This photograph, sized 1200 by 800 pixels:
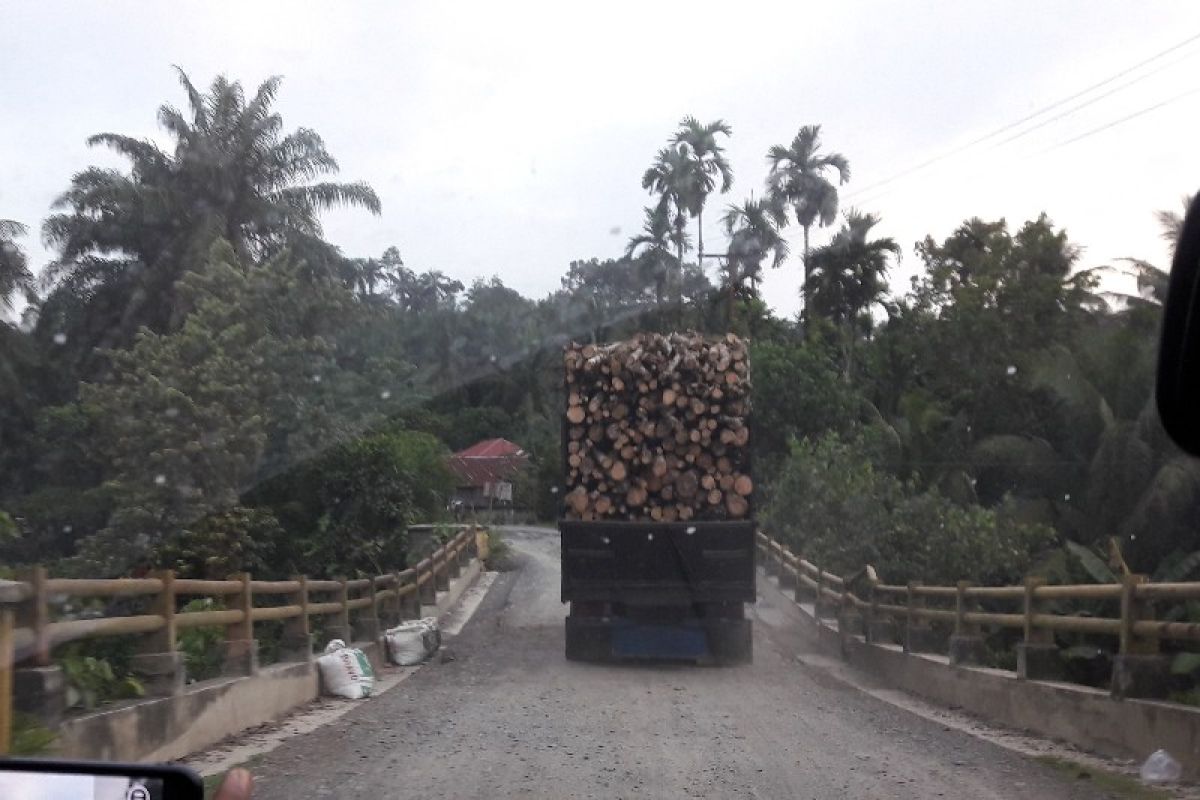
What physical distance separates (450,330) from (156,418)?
8195 mm

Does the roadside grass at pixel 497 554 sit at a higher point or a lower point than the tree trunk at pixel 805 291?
lower

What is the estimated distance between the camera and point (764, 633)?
1928 cm

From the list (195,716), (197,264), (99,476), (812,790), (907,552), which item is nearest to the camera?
(812,790)

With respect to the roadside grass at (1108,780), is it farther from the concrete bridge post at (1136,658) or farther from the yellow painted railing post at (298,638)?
the yellow painted railing post at (298,638)

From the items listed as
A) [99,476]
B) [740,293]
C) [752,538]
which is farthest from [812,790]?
[740,293]

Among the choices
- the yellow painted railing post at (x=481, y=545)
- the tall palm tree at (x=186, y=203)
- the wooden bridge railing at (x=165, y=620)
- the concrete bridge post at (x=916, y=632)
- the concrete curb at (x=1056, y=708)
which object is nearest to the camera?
the wooden bridge railing at (x=165, y=620)

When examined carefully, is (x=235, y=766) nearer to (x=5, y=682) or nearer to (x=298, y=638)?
(x=5, y=682)

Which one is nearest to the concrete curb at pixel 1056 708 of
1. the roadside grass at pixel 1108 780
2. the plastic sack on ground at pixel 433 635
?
the roadside grass at pixel 1108 780

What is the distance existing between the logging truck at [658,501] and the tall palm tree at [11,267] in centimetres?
1068

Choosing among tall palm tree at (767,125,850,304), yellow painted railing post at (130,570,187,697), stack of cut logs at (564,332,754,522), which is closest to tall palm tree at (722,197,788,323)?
tall palm tree at (767,125,850,304)

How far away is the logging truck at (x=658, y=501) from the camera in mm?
14852

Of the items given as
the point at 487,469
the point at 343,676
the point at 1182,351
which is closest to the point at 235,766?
the point at 343,676

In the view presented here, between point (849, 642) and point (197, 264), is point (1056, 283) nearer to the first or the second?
point (849, 642)

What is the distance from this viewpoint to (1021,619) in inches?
428
